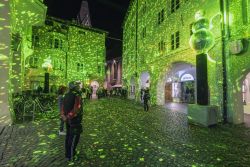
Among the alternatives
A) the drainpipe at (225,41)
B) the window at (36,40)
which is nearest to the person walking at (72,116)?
the drainpipe at (225,41)

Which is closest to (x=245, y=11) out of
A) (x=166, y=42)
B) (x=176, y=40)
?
(x=176, y=40)

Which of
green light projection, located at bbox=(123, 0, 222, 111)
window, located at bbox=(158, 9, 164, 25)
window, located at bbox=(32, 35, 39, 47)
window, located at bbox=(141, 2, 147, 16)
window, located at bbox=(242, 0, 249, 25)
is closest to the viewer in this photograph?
window, located at bbox=(242, 0, 249, 25)

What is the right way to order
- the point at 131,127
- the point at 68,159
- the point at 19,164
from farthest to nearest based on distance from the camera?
the point at 131,127 < the point at 68,159 < the point at 19,164

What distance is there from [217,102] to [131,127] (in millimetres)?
6003

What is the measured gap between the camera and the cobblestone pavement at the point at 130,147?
4.86 meters

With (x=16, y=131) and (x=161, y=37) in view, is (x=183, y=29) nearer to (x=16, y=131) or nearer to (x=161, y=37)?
(x=161, y=37)

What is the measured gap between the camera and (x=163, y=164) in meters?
4.72

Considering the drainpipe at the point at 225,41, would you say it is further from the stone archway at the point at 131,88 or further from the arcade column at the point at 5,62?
the stone archway at the point at 131,88

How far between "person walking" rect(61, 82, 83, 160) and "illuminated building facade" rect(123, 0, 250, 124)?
27.6 feet

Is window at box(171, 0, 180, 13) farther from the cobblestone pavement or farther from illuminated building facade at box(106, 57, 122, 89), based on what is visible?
illuminated building facade at box(106, 57, 122, 89)

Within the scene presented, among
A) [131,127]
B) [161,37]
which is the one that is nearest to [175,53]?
[161,37]

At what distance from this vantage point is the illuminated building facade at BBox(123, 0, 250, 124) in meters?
10.2

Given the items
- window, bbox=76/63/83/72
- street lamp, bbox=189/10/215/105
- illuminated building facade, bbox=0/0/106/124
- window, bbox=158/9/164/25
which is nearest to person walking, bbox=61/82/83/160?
street lamp, bbox=189/10/215/105

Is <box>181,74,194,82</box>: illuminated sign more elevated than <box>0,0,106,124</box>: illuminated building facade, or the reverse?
<box>0,0,106,124</box>: illuminated building facade
